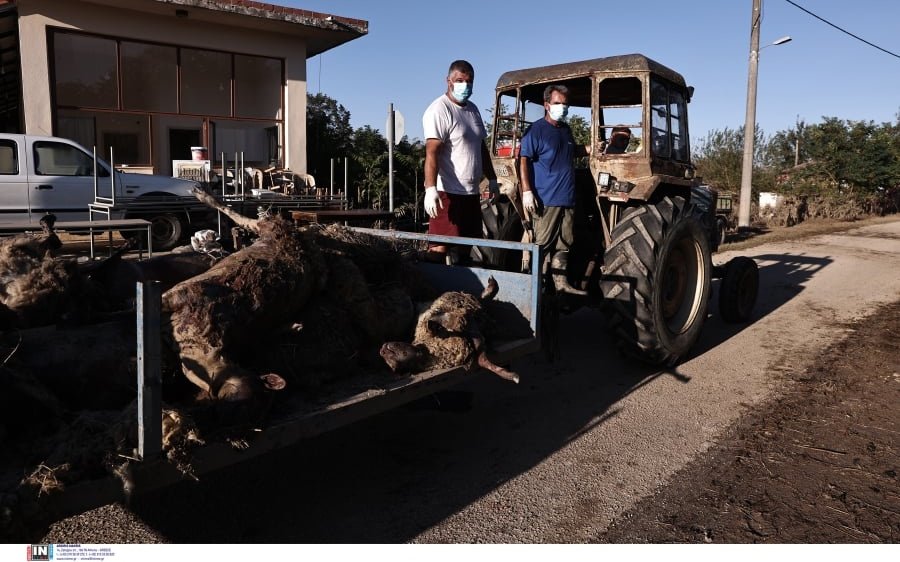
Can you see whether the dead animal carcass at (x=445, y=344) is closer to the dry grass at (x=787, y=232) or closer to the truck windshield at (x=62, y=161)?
the truck windshield at (x=62, y=161)

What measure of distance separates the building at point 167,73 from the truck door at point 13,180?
10.3ft

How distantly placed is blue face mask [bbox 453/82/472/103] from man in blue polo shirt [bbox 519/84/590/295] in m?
0.61

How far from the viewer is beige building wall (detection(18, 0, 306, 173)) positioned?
12.3 meters

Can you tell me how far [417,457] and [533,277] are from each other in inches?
47.2

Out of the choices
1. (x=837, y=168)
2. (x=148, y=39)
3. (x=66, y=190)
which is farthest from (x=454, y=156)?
(x=837, y=168)

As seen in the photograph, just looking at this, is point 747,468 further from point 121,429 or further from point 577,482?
point 121,429

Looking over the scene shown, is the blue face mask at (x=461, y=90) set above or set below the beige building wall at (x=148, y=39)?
below

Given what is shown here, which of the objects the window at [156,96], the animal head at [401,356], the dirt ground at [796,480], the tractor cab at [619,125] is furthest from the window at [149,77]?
the dirt ground at [796,480]

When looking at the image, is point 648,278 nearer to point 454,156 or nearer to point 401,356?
point 454,156

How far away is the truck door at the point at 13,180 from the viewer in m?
9.83

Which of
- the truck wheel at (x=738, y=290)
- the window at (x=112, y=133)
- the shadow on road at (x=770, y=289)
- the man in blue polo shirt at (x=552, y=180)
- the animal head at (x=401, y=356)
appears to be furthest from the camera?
the window at (x=112, y=133)

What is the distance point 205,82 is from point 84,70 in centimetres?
253

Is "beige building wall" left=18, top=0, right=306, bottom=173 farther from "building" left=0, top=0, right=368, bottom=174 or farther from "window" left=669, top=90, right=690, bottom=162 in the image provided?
"window" left=669, top=90, right=690, bottom=162

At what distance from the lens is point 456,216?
5055mm
